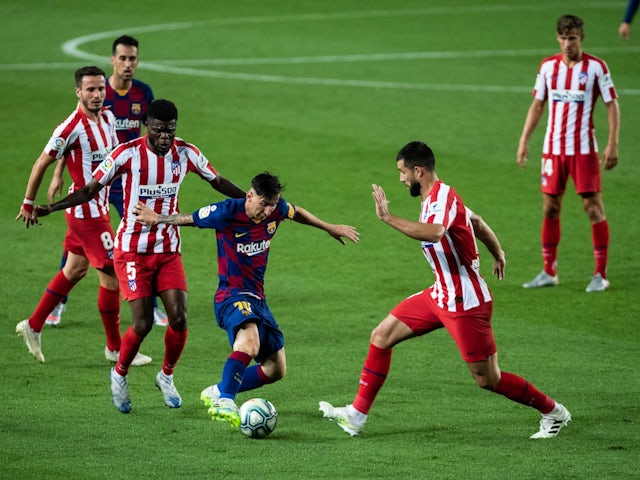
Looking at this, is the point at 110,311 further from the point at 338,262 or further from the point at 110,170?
the point at 338,262

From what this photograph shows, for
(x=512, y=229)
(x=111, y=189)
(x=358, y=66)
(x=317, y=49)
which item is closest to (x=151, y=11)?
(x=317, y=49)

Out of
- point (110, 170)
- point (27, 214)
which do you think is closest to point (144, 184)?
point (110, 170)

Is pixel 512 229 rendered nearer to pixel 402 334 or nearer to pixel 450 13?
Result: pixel 402 334

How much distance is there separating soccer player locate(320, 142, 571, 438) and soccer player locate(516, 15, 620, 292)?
13.4 feet

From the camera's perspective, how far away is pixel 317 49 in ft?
81.8

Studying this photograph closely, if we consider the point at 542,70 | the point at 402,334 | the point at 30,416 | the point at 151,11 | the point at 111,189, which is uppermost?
the point at 151,11

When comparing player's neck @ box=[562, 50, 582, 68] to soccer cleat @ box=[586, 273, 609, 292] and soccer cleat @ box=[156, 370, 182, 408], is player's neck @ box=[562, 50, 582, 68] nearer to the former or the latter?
soccer cleat @ box=[586, 273, 609, 292]

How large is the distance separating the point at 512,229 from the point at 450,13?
16395 millimetres

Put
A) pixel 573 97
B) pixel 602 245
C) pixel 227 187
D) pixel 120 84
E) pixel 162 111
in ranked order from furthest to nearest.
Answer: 1. pixel 573 97
2. pixel 602 245
3. pixel 120 84
4. pixel 227 187
5. pixel 162 111

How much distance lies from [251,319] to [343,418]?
0.90 metres

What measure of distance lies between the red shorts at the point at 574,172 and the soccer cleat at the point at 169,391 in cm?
494

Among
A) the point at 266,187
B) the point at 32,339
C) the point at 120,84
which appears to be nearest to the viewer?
the point at 266,187

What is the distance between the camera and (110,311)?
958 centimetres

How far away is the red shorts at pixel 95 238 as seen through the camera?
9641 millimetres
